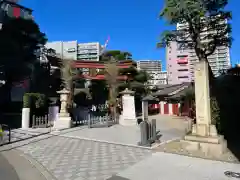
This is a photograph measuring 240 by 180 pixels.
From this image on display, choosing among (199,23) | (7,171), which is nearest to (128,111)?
(199,23)

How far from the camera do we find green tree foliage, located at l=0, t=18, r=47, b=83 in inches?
858

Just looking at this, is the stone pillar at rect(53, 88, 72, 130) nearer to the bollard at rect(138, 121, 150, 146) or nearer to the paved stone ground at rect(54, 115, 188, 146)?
the paved stone ground at rect(54, 115, 188, 146)

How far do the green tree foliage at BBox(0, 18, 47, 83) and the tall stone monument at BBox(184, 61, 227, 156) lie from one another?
849 inches

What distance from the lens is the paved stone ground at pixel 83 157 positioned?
499 centimetres

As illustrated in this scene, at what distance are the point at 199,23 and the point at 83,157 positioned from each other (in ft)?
37.3

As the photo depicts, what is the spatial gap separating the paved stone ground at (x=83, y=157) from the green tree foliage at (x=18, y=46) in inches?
673

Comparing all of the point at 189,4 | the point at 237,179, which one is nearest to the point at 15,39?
the point at 189,4

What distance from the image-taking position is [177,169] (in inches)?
196

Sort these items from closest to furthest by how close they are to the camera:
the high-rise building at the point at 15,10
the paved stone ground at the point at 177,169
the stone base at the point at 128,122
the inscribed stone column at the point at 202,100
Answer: the paved stone ground at the point at 177,169 → the inscribed stone column at the point at 202,100 → the stone base at the point at 128,122 → the high-rise building at the point at 15,10

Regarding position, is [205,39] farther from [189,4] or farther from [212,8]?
[189,4]

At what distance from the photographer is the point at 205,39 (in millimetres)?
14492

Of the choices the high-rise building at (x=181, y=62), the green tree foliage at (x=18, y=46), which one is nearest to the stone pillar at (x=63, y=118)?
the green tree foliage at (x=18, y=46)

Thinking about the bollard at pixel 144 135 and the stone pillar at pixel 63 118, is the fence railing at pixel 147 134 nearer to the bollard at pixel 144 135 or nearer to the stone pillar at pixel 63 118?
the bollard at pixel 144 135

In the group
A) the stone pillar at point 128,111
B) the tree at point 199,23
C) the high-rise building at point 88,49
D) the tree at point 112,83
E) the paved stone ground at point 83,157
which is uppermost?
the high-rise building at point 88,49
